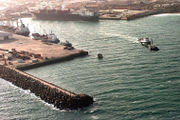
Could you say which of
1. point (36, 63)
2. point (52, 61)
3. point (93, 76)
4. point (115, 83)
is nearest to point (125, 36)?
point (52, 61)

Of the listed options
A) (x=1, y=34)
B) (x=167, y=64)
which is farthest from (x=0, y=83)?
(x=1, y=34)

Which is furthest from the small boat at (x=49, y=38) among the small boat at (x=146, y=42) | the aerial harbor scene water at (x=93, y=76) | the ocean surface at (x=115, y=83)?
the small boat at (x=146, y=42)

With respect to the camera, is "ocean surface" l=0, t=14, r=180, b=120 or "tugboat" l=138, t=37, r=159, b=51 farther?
"tugboat" l=138, t=37, r=159, b=51

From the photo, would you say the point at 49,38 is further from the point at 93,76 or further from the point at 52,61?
the point at 93,76

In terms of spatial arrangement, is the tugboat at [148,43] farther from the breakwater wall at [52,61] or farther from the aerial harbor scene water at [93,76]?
the breakwater wall at [52,61]

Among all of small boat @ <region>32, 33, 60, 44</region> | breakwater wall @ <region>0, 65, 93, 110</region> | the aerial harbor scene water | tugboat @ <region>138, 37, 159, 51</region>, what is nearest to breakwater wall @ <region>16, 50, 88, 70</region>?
the aerial harbor scene water

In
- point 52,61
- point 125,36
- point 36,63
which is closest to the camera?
point 36,63

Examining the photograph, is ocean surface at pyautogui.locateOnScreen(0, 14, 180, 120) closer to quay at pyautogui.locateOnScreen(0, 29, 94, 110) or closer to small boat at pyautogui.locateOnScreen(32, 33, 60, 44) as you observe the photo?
quay at pyautogui.locateOnScreen(0, 29, 94, 110)

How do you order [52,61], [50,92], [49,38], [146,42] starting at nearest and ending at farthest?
[50,92], [52,61], [146,42], [49,38]
